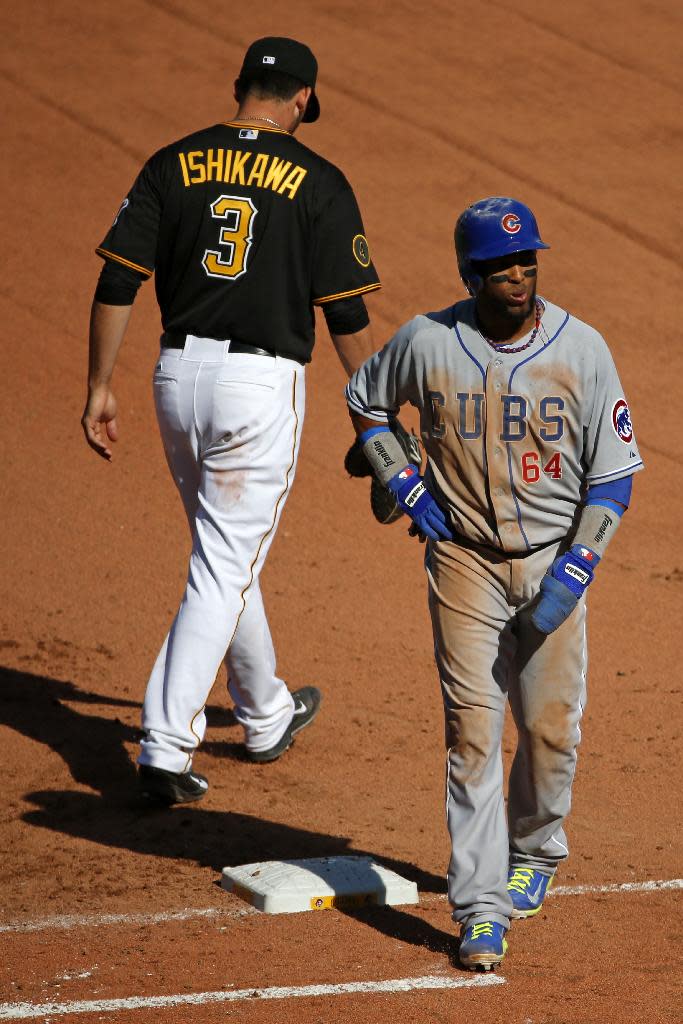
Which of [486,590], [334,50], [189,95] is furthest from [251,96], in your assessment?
[334,50]

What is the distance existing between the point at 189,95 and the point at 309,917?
39.9 ft

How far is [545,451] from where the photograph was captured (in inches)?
163

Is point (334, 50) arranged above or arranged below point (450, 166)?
above

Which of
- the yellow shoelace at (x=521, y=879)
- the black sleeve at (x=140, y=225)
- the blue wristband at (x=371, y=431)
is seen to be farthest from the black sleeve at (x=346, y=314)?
the yellow shoelace at (x=521, y=879)

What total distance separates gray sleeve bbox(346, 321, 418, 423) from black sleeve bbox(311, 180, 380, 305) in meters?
0.81

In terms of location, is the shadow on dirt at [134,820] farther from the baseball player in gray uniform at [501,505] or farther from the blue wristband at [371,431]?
the blue wristband at [371,431]

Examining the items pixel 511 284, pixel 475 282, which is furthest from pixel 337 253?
pixel 511 284

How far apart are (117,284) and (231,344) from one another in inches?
18.5

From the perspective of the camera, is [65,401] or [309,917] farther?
[65,401]

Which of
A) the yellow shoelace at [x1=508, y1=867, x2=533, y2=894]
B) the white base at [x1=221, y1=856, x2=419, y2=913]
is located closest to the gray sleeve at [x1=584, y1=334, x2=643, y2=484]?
the yellow shoelace at [x1=508, y1=867, x2=533, y2=894]

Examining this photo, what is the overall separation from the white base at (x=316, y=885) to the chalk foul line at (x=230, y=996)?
0.60 metres

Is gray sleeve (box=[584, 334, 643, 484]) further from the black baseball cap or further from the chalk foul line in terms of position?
the black baseball cap

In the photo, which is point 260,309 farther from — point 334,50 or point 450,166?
point 334,50

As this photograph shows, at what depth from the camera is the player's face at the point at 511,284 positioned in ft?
13.3
